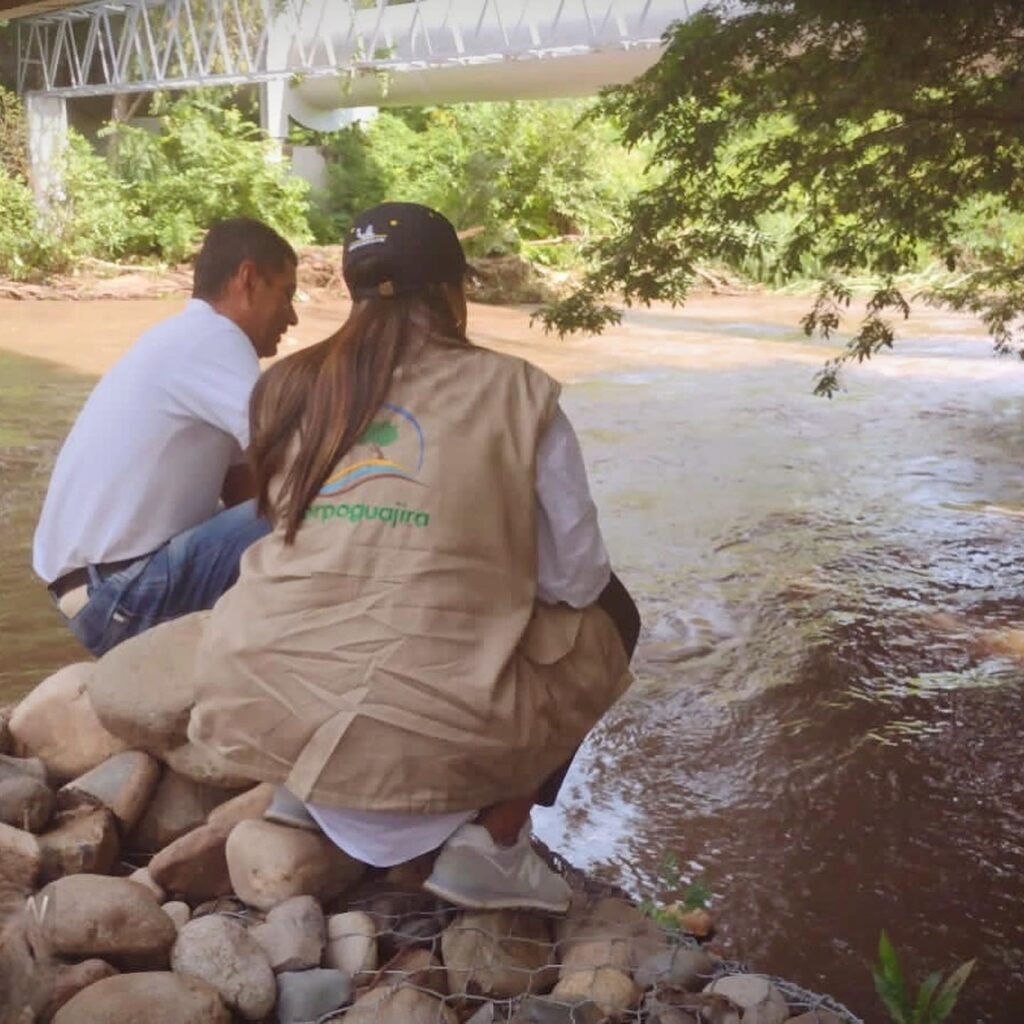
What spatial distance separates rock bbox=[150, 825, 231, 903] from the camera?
8.75 ft

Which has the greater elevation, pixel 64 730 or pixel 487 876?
pixel 487 876

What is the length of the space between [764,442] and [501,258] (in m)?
11.3

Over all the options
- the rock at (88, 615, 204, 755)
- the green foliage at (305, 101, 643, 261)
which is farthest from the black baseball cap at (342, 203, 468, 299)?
the green foliage at (305, 101, 643, 261)

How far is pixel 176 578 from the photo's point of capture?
3.22 m

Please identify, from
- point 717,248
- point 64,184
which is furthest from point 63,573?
point 64,184

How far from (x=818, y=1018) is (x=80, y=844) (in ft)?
4.49

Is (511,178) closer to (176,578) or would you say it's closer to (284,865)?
(176,578)

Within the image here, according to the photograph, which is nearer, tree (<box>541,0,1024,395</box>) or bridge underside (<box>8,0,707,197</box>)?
tree (<box>541,0,1024,395</box>)

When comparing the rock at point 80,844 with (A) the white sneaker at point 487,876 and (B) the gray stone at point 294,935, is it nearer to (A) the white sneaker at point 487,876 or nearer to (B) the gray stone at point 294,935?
(B) the gray stone at point 294,935

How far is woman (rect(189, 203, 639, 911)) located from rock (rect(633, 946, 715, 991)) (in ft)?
0.63

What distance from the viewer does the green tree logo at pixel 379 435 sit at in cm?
241

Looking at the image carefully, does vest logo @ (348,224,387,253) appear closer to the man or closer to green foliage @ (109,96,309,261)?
the man

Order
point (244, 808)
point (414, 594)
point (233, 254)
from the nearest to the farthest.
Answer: point (414, 594) < point (244, 808) < point (233, 254)

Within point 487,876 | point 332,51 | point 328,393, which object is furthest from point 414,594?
point 332,51
